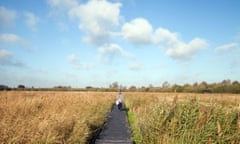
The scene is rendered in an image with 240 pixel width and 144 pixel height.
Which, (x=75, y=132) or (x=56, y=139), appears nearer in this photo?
(x=56, y=139)

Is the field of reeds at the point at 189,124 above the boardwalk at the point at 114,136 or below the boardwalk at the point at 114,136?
above

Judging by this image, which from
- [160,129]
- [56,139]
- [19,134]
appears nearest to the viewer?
[19,134]

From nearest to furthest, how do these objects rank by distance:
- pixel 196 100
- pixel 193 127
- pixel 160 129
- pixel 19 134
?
pixel 19 134 → pixel 193 127 → pixel 160 129 → pixel 196 100

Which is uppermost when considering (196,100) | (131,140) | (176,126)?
(196,100)

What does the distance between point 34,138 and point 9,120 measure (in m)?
1.15

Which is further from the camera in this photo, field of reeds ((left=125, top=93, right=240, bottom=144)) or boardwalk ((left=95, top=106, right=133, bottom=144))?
boardwalk ((left=95, top=106, right=133, bottom=144))

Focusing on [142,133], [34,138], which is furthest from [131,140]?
[34,138]

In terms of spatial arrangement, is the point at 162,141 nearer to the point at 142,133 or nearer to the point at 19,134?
the point at 142,133

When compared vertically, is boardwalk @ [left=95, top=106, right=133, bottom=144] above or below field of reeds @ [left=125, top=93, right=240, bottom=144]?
below

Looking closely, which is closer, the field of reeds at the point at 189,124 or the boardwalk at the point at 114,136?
the field of reeds at the point at 189,124

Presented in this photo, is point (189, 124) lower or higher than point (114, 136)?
higher

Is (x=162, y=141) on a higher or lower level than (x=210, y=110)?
lower

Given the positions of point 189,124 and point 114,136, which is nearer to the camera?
point 189,124

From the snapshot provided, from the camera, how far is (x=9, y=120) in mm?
7926
